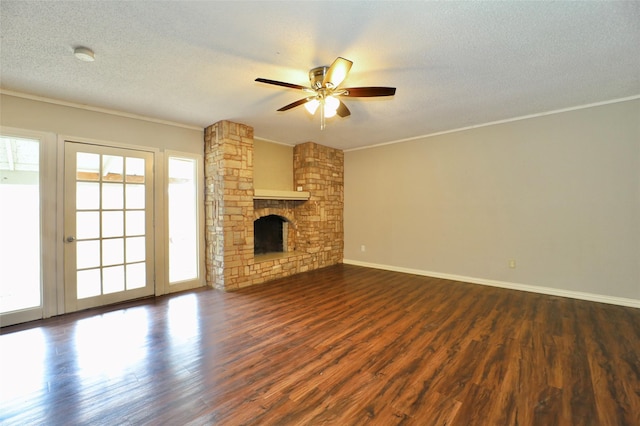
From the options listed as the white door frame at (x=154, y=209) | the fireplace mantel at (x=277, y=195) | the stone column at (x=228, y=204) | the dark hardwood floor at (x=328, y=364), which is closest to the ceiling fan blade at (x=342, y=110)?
the stone column at (x=228, y=204)

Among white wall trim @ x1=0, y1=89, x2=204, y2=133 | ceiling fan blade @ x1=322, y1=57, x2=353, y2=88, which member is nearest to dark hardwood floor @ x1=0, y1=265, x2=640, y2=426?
ceiling fan blade @ x1=322, y1=57, x2=353, y2=88

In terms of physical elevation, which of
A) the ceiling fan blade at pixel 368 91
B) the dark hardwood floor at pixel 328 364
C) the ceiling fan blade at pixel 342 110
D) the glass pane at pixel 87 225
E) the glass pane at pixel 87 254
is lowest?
the dark hardwood floor at pixel 328 364

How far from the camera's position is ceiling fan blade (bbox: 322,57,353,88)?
6.77 ft

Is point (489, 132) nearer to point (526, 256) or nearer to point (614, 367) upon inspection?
point (526, 256)

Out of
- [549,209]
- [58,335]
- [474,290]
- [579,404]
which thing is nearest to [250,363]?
[58,335]

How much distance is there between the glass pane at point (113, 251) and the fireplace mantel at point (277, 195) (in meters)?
1.97

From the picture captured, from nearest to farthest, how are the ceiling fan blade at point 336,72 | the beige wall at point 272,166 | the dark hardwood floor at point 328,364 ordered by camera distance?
the dark hardwood floor at point 328,364 < the ceiling fan blade at point 336,72 < the beige wall at point 272,166

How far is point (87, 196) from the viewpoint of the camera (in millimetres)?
3420

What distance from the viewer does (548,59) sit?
2.40 metres

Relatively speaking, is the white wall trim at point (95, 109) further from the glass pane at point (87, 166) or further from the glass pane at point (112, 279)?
the glass pane at point (112, 279)

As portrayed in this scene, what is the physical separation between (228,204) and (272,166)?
1.51m

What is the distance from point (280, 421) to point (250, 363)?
2.24 feet

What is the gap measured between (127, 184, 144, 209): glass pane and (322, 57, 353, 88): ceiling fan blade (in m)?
3.03

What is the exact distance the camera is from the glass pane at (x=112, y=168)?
139 inches
